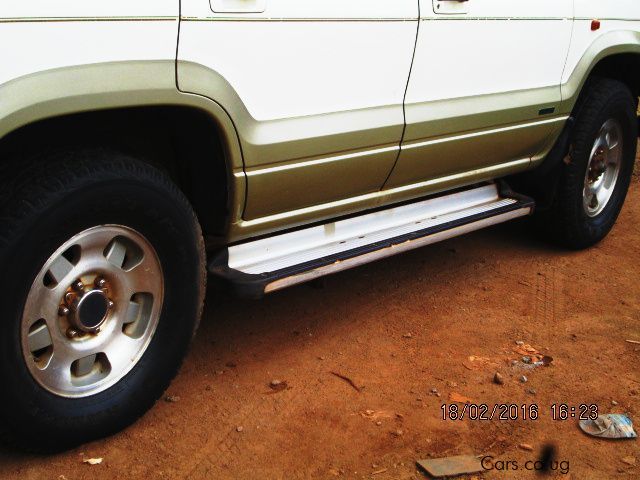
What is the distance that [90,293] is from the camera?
9.45 feet

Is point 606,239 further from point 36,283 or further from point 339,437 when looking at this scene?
point 36,283

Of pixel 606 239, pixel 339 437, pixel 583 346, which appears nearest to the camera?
pixel 339 437

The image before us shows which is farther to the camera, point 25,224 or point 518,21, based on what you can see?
point 518,21

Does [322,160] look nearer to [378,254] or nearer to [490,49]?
[378,254]

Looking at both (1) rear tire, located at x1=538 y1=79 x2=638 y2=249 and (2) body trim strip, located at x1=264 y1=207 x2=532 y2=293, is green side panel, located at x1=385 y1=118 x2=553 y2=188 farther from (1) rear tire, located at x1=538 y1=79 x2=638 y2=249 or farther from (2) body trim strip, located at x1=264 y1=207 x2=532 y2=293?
(1) rear tire, located at x1=538 y1=79 x2=638 y2=249

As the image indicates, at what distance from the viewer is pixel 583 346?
13.4 ft

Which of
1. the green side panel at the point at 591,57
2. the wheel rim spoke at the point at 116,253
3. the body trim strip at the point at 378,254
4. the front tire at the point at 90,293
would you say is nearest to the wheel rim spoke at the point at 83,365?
the front tire at the point at 90,293

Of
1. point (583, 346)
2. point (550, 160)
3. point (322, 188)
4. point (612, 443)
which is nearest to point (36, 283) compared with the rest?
point (322, 188)

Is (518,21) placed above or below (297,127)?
above

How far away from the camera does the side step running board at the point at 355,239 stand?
333cm

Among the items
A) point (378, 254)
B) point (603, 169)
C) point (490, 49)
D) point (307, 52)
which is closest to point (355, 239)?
point (378, 254)

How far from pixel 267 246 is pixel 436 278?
59.9 inches

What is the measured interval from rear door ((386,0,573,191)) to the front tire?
1.25m

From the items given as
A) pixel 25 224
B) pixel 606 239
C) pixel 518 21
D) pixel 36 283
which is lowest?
pixel 606 239
